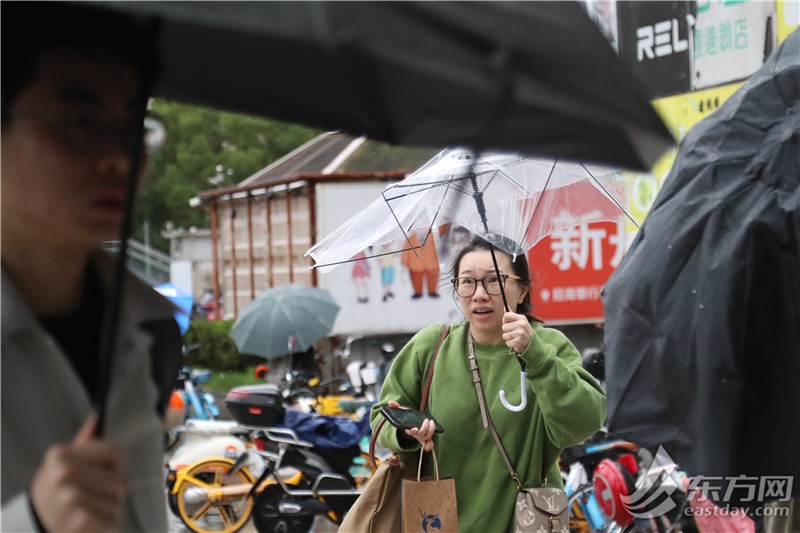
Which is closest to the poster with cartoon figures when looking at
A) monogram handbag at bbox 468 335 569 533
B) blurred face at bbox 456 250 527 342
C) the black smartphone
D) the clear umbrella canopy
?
the clear umbrella canopy

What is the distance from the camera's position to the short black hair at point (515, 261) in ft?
12.3

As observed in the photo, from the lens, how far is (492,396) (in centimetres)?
350

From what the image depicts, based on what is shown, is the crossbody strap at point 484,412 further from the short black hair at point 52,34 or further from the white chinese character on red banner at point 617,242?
the white chinese character on red banner at point 617,242

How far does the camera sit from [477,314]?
3633 millimetres

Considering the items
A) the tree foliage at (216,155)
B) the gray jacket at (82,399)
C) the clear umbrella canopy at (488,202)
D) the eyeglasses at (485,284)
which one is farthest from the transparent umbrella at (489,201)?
the tree foliage at (216,155)

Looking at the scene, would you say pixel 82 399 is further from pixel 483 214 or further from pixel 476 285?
pixel 483 214

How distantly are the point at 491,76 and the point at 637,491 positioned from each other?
4.30m

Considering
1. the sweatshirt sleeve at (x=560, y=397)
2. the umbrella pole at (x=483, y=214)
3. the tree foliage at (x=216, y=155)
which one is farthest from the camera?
the tree foliage at (x=216, y=155)

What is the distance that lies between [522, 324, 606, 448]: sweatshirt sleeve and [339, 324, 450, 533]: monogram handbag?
52 centimetres

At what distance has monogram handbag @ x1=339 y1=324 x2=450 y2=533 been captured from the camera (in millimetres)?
3461

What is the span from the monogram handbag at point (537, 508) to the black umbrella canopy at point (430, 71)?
180 cm

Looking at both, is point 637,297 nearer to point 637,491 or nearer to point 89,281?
point 89,281

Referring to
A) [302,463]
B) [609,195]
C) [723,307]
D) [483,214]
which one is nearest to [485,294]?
[483,214]

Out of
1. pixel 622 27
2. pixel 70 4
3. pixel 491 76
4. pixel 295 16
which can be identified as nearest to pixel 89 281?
pixel 70 4
